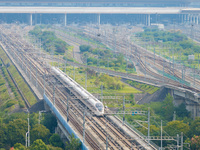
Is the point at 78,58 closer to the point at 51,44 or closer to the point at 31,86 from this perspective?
the point at 51,44

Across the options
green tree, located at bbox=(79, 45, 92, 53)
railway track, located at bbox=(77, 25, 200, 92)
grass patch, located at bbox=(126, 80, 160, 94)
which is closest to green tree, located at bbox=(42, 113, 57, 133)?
railway track, located at bbox=(77, 25, 200, 92)

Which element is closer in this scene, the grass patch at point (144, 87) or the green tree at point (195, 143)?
the green tree at point (195, 143)

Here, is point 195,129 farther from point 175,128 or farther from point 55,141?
point 55,141

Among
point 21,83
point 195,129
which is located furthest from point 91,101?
point 21,83

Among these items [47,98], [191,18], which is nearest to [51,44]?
[47,98]

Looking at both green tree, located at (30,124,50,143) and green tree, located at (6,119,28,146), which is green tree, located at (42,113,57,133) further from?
green tree, located at (30,124,50,143)

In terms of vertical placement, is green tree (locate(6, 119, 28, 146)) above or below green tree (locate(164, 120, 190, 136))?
below

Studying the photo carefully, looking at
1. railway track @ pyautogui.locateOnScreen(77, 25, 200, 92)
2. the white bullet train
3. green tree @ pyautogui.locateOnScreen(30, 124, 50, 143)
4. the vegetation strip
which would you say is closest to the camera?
green tree @ pyautogui.locateOnScreen(30, 124, 50, 143)

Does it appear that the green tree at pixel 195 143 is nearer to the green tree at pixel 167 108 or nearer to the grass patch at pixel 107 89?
the green tree at pixel 167 108

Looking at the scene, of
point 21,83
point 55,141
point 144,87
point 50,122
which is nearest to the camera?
point 55,141

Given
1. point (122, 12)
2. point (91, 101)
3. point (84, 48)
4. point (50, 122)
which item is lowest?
point (50, 122)

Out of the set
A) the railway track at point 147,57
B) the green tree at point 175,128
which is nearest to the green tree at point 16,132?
the green tree at point 175,128

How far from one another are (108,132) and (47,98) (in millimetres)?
10176
